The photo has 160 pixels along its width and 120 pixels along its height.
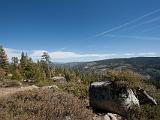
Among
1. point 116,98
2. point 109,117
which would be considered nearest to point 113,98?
point 116,98

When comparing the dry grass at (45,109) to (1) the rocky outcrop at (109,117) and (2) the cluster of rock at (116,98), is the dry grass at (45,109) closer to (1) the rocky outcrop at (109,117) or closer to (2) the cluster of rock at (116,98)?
(1) the rocky outcrop at (109,117)

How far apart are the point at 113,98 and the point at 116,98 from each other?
0.25m

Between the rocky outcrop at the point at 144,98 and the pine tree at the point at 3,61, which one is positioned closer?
the rocky outcrop at the point at 144,98

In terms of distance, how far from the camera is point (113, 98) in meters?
15.6

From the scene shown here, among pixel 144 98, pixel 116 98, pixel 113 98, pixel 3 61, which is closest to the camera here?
pixel 116 98

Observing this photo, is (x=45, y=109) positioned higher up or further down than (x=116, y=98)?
higher up

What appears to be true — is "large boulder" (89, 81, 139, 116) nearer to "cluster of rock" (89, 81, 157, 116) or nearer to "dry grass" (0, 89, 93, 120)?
"cluster of rock" (89, 81, 157, 116)

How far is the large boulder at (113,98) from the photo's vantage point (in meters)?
15.1

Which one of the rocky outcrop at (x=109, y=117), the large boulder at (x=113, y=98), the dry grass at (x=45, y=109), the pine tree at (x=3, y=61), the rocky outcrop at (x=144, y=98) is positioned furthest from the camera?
the pine tree at (x=3, y=61)

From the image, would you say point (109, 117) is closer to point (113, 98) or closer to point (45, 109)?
point (113, 98)

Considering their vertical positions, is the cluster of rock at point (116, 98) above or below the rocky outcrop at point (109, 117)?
above

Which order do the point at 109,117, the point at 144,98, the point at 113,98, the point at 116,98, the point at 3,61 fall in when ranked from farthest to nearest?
the point at 3,61 < the point at 144,98 < the point at 113,98 < the point at 116,98 < the point at 109,117

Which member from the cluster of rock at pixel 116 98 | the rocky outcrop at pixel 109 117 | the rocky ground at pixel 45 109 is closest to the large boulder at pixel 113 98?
the cluster of rock at pixel 116 98

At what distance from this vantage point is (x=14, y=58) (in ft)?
311
